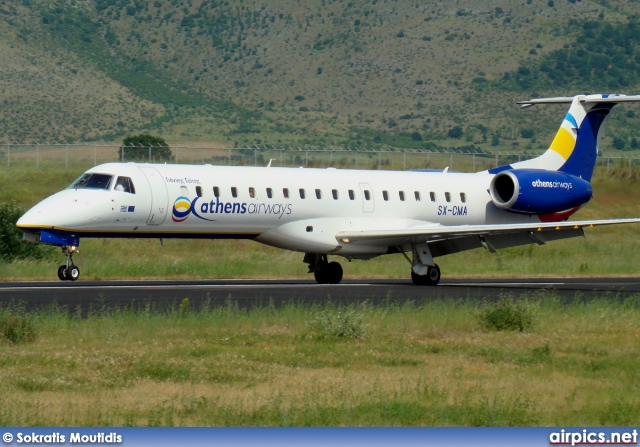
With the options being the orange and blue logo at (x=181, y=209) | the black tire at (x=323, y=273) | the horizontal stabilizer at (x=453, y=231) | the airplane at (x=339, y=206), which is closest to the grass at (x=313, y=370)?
the airplane at (x=339, y=206)

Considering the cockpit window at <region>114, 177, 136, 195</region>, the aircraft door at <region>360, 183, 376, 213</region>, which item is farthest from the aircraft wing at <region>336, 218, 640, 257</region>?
the cockpit window at <region>114, 177, 136, 195</region>

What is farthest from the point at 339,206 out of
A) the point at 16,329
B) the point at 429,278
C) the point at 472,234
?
the point at 16,329

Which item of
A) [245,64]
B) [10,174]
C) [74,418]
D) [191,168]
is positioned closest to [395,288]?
[191,168]

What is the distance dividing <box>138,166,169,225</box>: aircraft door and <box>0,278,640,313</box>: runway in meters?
1.60

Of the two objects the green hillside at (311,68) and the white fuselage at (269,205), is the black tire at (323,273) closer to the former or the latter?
the white fuselage at (269,205)

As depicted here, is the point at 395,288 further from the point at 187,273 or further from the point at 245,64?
the point at 245,64

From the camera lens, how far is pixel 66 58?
130125 mm

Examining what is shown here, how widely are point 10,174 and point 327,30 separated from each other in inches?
3654

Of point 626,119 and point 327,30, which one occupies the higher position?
point 327,30

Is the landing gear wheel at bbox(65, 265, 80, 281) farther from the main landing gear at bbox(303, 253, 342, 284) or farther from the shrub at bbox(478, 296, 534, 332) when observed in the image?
the shrub at bbox(478, 296, 534, 332)

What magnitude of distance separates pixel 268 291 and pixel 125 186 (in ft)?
13.1

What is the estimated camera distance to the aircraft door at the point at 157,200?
26969mm

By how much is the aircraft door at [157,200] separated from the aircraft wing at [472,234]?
471 cm

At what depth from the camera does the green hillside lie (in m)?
119
